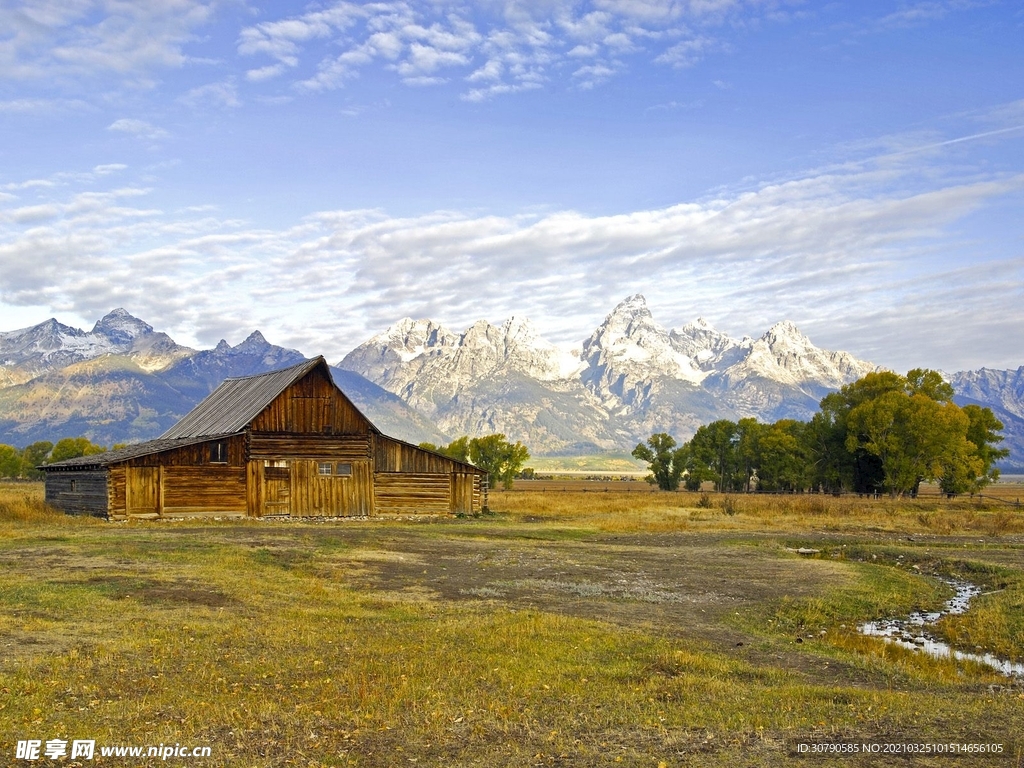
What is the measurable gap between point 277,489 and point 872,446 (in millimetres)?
59977

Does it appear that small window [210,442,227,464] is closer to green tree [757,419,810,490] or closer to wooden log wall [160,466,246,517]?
wooden log wall [160,466,246,517]

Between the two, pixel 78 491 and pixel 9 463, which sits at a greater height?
pixel 9 463

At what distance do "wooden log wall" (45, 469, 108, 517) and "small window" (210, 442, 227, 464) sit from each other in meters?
5.85

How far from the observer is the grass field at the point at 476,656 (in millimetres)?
11188

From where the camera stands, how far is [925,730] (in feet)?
38.7

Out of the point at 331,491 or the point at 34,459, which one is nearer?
the point at 331,491

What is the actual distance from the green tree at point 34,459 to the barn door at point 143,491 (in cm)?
8330

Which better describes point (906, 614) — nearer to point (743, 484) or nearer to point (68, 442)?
point (743, 484)

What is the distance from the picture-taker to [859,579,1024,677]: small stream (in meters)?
18.0

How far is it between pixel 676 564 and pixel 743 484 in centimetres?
9264

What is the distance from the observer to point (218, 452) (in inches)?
2012

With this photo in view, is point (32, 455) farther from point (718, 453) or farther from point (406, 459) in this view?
point (718, 453)

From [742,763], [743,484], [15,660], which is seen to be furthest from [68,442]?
[742,763]

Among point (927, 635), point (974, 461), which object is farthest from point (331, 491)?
point (974, 461)
